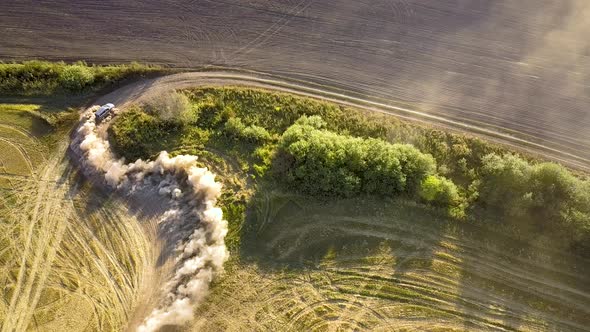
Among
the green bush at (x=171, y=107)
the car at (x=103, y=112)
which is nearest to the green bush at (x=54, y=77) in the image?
the car at (x=103, y=112)

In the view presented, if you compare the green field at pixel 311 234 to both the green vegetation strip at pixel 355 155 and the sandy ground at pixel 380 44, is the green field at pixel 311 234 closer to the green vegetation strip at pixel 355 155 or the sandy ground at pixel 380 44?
the green vegetation strip at pixel 355 155

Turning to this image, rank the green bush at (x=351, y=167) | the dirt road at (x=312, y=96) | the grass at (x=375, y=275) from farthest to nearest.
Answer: the dirt road at (x=312, y=96)
the green bush at (x=351, y=167)
the grass at (x=375, y=275)

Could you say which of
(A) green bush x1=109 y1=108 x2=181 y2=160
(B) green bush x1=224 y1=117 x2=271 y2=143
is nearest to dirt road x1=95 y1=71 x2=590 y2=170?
(A) green bush x1=109 y1=108 x2=181 y2=160

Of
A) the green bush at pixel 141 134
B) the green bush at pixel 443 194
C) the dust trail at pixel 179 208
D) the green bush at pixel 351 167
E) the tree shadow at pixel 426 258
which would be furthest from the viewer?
the green bush at pixel 141 134

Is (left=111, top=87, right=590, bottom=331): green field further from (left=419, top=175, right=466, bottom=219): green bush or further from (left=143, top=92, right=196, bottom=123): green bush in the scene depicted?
(left=419, top=175, right=466, bottom=219): green bush

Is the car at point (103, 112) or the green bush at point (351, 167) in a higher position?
the green bush at point (351, 167)
